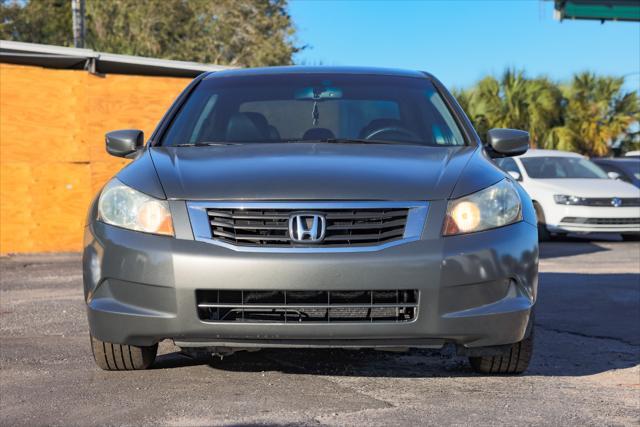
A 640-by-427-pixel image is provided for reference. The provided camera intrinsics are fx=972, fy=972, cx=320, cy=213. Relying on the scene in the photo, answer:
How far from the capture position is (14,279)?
10172mm

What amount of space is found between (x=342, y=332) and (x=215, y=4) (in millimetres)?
35083

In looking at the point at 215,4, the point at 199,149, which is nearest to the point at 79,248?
the point at 199,149

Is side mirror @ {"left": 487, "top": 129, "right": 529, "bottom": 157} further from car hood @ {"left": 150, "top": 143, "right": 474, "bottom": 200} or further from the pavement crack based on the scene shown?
the pavement crack

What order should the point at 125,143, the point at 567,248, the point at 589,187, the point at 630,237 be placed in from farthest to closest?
1. the point at 630,237
2. the point at 589,187
3. the point at 567,248
4. the point at 125,143

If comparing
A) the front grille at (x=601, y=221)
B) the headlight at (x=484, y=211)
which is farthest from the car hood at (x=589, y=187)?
the headlight at (x=484, y=211)

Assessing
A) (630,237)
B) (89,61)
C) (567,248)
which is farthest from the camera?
(630,237)

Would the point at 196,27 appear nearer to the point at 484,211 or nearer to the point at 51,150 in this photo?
the point at 51,150

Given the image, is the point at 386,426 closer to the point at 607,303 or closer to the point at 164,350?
the point at 164,350

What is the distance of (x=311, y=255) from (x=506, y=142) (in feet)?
5.68

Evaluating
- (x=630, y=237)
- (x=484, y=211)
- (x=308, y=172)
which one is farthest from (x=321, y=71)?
(x=630, y=237)

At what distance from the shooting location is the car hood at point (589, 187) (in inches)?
583

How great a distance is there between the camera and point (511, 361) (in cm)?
452

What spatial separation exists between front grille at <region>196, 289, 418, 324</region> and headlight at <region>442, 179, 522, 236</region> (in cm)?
35

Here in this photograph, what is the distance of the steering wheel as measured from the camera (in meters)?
5.08
